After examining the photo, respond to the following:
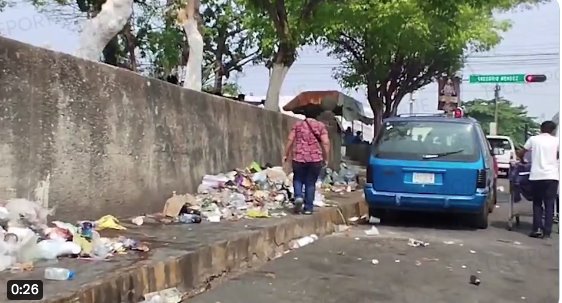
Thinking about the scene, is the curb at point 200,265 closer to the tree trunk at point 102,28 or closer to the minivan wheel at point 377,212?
the minivan wheel at point 377,212

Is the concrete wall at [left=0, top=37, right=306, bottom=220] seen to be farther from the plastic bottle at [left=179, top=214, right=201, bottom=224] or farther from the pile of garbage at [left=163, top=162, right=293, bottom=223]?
the plastic bottle at [left=179, top=214, right=201, bottom=224]

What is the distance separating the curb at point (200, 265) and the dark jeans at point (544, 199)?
2.69m

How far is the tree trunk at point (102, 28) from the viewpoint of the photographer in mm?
8539

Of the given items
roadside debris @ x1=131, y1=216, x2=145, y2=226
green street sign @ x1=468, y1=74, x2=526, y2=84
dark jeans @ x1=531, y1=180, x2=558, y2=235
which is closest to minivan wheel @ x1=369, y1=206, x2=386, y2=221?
dark jeans @ x1=531, y1=180, x2=558, y2=235

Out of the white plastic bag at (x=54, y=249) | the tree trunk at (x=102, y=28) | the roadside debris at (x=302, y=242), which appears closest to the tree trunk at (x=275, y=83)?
the roadside debris at (x=302, y=242)

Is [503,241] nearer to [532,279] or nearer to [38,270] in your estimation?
[532,279]

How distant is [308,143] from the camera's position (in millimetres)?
9547

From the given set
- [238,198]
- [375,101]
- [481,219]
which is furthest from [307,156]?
[375,101]

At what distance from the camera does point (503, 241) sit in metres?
9.12

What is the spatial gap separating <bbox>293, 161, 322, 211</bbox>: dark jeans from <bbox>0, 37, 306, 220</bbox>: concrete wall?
55.0 inches

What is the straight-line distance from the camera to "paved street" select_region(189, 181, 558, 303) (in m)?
5.76

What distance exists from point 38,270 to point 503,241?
6023 millimetres
